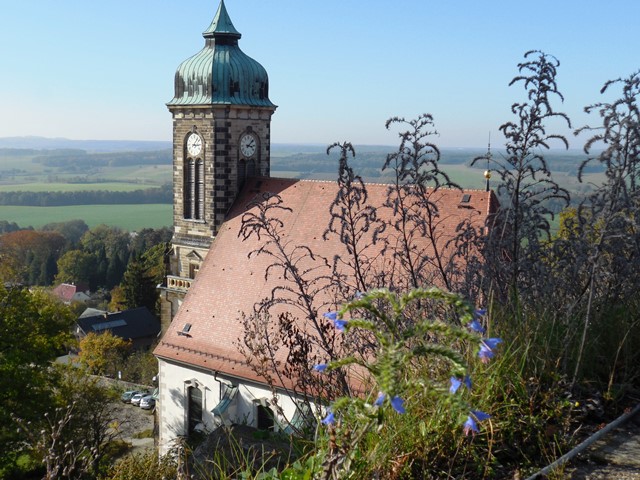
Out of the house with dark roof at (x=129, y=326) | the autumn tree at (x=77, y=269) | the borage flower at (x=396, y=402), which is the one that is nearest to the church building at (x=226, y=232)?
the borage flower at (x=396, y=402)

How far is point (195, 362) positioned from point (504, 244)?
11.3 m

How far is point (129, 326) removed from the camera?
153ft

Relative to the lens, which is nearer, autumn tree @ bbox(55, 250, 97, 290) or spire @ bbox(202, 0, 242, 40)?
spire @ bbox(202, 0, 242, 40)

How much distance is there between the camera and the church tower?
753 inches

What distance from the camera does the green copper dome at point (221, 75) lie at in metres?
19.2

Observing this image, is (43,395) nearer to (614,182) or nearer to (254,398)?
(254,398)

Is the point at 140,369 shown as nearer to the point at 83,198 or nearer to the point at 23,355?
the point at 23,355

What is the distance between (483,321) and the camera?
4551mm

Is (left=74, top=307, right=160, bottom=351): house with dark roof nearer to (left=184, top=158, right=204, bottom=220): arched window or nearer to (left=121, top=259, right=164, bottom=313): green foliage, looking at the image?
(left=121, top=259, right=164, bottom=313): green foliage

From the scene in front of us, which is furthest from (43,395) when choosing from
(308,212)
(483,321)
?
(483,321)

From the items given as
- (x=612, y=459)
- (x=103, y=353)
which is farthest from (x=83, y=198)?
(x=612, y=459)

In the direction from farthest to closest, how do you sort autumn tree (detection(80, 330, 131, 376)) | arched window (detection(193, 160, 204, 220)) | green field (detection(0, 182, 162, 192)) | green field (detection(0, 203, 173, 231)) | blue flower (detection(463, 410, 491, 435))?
green field (detection(0, 182, 162, 192))
green field (detection(0, 203, 173, 231))
autumn tree (detection(80, 330, 131, 376))
arched window (detection(193, 160, 204, 220))
blue flower (detection(463, 410, 491, 435))

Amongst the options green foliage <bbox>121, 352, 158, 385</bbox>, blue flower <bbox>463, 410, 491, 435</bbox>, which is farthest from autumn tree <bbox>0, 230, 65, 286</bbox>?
blue flower <bbox>463, 410, 491, 435</bbox>

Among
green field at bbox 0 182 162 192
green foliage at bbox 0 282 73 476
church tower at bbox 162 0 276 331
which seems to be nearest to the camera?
green foliage at bbox 0 282 73 476
